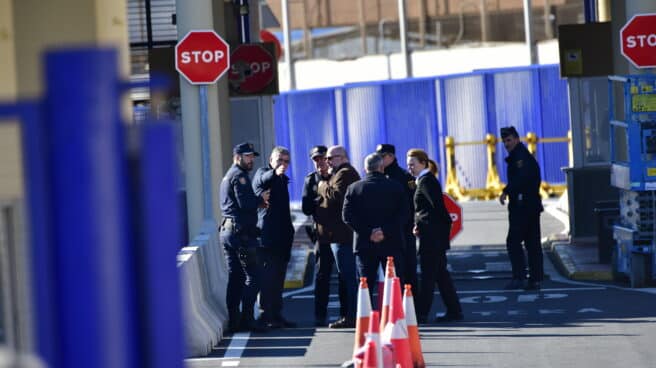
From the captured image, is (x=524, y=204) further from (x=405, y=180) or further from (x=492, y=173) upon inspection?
(x=492, y=173)

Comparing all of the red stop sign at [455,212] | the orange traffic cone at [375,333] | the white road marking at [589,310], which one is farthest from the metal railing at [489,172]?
the orange traffic cone at [375,333]

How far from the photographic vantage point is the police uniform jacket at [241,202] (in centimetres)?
1367

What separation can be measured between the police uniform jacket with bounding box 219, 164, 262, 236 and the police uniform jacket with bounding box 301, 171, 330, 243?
0.76 m

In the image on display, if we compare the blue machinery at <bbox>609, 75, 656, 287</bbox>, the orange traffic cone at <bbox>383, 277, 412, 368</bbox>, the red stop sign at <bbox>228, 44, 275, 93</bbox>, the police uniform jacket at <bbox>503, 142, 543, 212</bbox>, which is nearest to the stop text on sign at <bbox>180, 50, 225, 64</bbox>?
the police uniform jacket at <bbox>503, 142, 543, 212</bbox>

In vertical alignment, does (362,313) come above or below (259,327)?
above

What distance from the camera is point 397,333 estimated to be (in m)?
9.84

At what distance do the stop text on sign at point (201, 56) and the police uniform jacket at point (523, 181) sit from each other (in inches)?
142

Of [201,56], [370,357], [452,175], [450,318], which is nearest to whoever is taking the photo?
[370,357]

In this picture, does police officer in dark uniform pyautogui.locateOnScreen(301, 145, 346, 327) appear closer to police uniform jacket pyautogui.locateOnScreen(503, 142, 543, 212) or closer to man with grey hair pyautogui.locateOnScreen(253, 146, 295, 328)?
man with grey hair pyautogui.locateOnScreen(253, 146, 295, 328)

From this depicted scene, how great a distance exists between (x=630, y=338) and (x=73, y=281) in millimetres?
9402

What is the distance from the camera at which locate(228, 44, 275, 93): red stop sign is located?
2067cm

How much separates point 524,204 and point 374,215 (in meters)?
3.43

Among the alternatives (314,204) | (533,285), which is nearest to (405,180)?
(314,204)

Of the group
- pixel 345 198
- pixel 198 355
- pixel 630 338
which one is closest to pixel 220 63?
pixel 345 198
